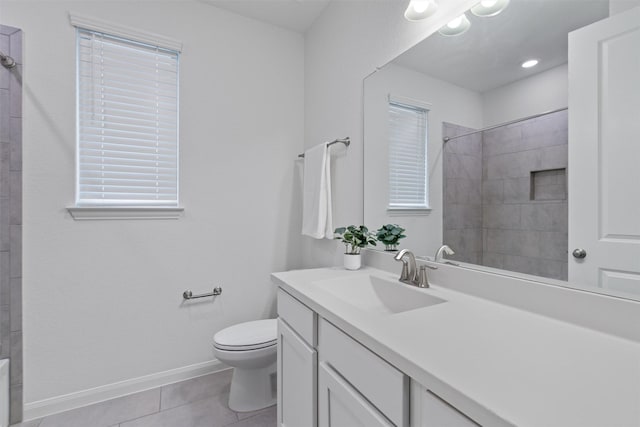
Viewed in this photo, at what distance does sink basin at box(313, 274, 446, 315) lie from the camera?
113 cm

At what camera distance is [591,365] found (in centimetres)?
57

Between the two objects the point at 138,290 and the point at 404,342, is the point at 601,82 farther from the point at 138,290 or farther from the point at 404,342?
the point at 138,290

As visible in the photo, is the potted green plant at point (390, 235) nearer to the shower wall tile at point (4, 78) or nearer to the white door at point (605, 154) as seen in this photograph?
the white door at point (605, 154)

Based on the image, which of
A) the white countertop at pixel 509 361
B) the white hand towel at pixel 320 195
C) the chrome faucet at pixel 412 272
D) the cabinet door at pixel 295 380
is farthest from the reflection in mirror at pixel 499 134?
the cabinet door at pixel 295 380

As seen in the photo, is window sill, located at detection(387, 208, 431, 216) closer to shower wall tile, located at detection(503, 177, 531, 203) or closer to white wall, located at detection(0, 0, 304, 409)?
shower wall tile, located at detection(503, 177, 531, 203)

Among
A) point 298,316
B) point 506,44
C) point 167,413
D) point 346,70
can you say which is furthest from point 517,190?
point 167,413

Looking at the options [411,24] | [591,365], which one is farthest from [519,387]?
[411,24]

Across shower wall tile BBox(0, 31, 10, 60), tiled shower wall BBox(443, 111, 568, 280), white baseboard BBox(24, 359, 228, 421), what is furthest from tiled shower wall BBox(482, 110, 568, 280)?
shower wall tile BBox(0, 31, 10, 60)

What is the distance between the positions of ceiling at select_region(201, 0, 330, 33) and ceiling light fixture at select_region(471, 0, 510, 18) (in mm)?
1223

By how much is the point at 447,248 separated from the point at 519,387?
2.38ft

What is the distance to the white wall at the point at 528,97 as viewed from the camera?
2.78ft

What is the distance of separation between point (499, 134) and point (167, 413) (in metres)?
2.12

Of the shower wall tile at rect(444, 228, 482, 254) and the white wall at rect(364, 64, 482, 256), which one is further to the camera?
the white wall at rect(364, 64, 482, 256)

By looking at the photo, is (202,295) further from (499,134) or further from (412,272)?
(499,134)
